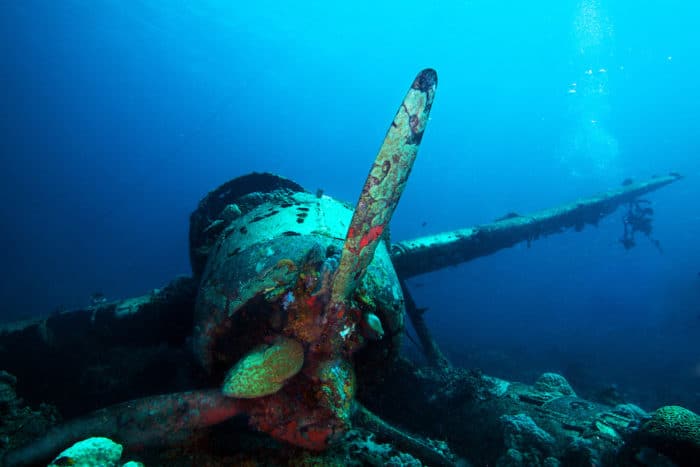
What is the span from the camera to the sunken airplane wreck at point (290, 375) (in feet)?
6.93

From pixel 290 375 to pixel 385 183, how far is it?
1.43m

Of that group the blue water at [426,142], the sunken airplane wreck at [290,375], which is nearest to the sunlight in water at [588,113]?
the blue water at [426,142]

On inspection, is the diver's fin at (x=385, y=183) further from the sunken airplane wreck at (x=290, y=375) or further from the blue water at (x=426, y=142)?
the blue water at (x=426, y=142)

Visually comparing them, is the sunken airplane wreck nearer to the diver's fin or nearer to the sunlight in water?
the diver's fin

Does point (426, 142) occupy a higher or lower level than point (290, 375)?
higher

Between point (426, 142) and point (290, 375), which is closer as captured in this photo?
point (290, 375)

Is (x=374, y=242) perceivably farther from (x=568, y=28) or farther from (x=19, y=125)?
(x=19, y=125)

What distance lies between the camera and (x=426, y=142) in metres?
143

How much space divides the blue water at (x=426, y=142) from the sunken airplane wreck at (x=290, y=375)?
38.5ft

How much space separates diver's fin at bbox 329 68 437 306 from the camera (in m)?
1.67

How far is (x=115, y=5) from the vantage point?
4075 centimetres

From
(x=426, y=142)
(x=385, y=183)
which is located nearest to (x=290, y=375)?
(x=385, y=183)

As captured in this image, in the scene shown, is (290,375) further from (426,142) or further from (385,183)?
(426,142)

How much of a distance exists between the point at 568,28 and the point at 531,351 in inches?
3575
